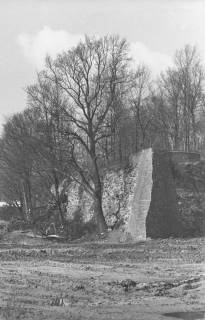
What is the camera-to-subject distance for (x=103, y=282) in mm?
18000

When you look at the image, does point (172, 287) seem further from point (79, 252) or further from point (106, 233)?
point (106, 233)

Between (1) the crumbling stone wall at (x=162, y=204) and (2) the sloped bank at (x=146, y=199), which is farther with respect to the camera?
(2) the sloped bank at (x=146, y=199)

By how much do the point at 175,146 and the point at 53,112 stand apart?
19.2 meters

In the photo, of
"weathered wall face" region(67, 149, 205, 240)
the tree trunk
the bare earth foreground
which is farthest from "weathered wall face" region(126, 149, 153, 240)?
the bare earth foreground

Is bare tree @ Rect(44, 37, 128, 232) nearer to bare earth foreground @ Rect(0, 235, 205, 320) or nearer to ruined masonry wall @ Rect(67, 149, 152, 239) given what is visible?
ruined masonry wall @ Rect(67, 149, 152, 239)

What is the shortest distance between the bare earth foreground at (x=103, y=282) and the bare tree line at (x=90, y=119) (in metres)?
12.4

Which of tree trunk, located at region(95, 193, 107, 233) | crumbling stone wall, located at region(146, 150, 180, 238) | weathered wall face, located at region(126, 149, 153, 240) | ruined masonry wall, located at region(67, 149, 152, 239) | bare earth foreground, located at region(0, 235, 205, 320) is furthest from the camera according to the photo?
tree trunk, located at region(95, 193, 107, 233)

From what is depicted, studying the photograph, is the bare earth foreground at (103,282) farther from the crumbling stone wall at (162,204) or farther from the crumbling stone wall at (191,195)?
the crumbling stone wall at (191,195)

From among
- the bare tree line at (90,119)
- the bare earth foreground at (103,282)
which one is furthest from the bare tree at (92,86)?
the bare earth foreground at (103,282)

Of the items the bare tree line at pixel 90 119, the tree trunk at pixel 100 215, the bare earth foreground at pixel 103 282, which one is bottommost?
the bare earth foreground at pixel 103 282

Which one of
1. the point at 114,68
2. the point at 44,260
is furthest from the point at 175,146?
the point at 44,260

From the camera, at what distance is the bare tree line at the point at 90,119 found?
128ft

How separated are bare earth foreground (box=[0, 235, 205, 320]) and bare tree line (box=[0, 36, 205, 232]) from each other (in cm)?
1236

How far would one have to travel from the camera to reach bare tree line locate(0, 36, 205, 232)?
3894cm
